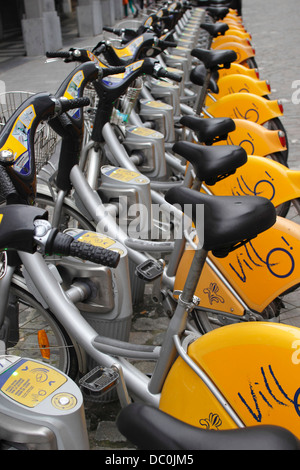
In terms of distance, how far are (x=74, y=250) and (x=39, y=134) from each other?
133cm

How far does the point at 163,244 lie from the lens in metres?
2.73

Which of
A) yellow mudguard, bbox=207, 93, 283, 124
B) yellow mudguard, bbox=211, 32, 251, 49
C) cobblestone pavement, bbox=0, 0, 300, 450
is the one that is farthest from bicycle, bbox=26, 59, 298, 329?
yellow mudguard, bbox=211, 32, 251, 49

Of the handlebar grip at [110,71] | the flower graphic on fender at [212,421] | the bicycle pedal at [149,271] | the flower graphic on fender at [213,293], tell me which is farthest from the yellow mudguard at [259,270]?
the handlebar grip at [110,71]

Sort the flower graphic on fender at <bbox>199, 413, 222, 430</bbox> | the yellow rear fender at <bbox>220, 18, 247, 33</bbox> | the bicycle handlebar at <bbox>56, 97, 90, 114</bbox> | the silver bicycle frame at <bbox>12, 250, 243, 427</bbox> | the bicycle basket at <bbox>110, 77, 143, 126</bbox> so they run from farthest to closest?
the yellow rear fender at <bbox>220, 18, 247, 33</bbox>
the bicycle basket at <bbox>110, 77, 143, 126</bbox>
the bicycle handlebar at <bbox>56, 97, 90, 114</bbox>
the silver bicycle frame at <bbox>12, 250, 243, 427</bbox>
the flower graphic on fender at <bbox>199, 413, 222, 430</bbox>

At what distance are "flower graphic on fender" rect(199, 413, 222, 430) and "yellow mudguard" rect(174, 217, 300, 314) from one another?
0.89 m

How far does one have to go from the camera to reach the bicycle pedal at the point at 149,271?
236 cm

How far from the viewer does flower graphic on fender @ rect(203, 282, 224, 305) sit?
251cm

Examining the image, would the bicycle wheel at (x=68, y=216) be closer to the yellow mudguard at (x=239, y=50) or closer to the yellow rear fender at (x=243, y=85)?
the yellow rear fender at (x=243, y=85)

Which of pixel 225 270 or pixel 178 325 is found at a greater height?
pixel 178 325

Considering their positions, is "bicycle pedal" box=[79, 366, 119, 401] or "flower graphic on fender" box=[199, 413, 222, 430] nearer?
"flower graphic on fender" box=[199, 413, 222, 430]

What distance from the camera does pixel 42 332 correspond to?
84.6 inches

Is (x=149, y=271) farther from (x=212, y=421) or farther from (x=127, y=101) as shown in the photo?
(x=127, y=101)

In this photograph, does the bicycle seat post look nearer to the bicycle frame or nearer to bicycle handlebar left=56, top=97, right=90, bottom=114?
bicycle handlebar left=56, top=97, right=90, bottom=114

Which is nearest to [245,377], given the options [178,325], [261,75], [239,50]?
[178,325]
